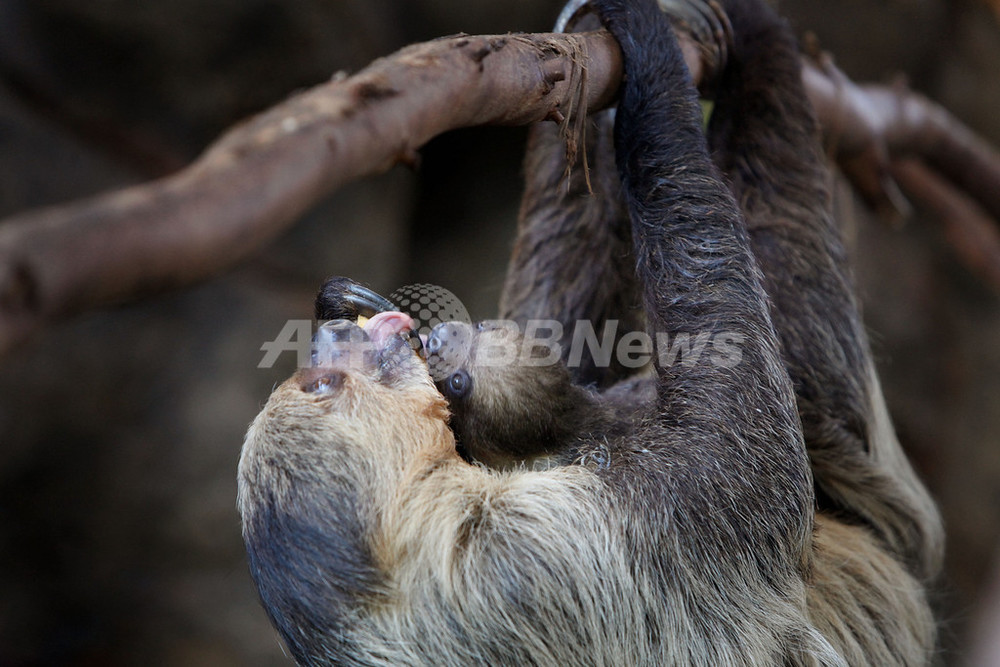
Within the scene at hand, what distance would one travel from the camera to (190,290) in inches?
230

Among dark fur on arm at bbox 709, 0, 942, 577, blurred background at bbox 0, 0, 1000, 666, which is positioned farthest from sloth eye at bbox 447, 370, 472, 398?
blurred background at bbox 0, 0, 1000, 666

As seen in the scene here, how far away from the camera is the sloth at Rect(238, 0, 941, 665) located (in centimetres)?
221

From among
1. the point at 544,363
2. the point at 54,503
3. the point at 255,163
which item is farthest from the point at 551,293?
the point at 54,503

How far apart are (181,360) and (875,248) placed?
6014mm

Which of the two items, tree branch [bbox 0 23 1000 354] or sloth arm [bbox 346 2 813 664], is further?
sloth arm [bbox 346 2 813 664]

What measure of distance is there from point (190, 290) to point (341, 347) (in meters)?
3.82

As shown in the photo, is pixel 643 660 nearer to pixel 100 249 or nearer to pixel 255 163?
pixel 255 163

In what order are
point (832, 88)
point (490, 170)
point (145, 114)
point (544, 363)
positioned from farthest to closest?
point (490, 170) < point (145, 114) < point (832, 88) < point (544, 363)

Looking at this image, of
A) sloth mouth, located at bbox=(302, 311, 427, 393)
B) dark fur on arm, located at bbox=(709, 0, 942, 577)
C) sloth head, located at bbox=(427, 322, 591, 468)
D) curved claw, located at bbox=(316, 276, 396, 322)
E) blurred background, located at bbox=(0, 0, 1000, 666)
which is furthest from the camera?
blurred background, located at bbox=(0, 0, 1000, 666)

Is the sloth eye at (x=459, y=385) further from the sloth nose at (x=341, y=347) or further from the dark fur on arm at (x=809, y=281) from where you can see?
the dark fur on arm at (x=809, y=281)

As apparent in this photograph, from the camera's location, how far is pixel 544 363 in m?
2.60

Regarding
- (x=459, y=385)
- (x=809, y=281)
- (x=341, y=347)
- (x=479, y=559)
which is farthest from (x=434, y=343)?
(x=809, y=281)

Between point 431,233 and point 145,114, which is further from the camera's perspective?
point 431,233

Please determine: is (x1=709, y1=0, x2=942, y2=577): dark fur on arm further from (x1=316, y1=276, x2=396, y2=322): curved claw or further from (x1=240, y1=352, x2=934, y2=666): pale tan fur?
(x1=316, y1=276, x2=396, y2=322): curved claw
